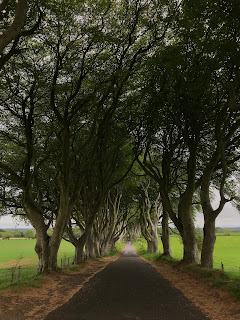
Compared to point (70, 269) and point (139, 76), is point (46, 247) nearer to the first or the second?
point (70, 269)

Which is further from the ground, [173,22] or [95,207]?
[173,22]

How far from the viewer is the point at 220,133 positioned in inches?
498

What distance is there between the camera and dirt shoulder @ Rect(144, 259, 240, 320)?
681 cm

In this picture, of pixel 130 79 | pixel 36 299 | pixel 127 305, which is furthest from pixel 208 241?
pixel 130 79

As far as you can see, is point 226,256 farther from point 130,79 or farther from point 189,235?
point 130,79

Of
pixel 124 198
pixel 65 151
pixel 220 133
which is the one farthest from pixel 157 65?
pixel 124 198

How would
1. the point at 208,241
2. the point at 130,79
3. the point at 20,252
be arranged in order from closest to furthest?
the point at 208,241, the point at 130,79, the point at 20,252

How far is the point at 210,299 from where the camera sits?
844cm

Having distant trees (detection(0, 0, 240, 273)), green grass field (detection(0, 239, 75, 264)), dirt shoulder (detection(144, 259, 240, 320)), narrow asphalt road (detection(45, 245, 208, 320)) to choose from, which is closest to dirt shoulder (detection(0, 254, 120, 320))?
narrow asphalt road (detection(45, 245, 208, 320))

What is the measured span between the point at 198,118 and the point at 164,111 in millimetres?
2129

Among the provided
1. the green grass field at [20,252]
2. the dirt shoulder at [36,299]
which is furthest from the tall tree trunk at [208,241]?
the green grass field at [20,252]

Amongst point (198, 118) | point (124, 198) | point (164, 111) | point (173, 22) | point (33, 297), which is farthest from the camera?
point (124, 198)

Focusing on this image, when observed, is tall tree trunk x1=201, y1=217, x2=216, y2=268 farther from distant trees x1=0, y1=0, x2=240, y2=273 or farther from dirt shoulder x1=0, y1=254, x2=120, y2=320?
dirt shoulder x1=0, y1=254, x2=120, y2=320

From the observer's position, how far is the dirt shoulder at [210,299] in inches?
268
